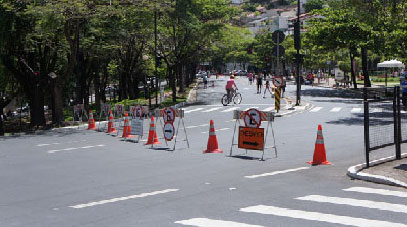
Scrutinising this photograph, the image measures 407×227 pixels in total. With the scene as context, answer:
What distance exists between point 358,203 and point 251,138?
6416 mm

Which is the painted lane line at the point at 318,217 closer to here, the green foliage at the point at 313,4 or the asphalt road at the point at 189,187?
the asphalt road at the point at 189,187

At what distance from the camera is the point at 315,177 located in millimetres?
12188

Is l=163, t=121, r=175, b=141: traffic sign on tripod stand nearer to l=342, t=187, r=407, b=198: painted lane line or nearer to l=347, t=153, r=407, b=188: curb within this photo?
l=347, t=153, r=407, b=188: curb

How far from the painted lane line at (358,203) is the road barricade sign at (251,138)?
540cm

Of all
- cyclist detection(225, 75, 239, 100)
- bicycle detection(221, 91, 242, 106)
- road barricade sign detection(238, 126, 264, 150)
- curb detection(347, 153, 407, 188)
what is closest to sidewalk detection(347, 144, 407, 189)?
curb detection(347, 153, 407, 188)

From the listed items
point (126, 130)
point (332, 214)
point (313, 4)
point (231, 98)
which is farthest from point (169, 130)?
point (313, 4)

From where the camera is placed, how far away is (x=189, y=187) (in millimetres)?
11219

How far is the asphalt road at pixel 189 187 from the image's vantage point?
338 inches

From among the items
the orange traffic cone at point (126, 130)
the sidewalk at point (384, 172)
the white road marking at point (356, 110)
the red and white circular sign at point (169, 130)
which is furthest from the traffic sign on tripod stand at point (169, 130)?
the white road marking at point (356, 110)

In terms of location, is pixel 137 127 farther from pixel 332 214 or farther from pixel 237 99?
pixel 237 99

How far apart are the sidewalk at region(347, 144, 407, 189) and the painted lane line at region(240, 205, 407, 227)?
2.91 meters

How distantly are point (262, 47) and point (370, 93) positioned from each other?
3889 inches

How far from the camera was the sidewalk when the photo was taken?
37.0 feet

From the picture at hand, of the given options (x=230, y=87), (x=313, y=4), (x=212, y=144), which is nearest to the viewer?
(x=212, y=144)
